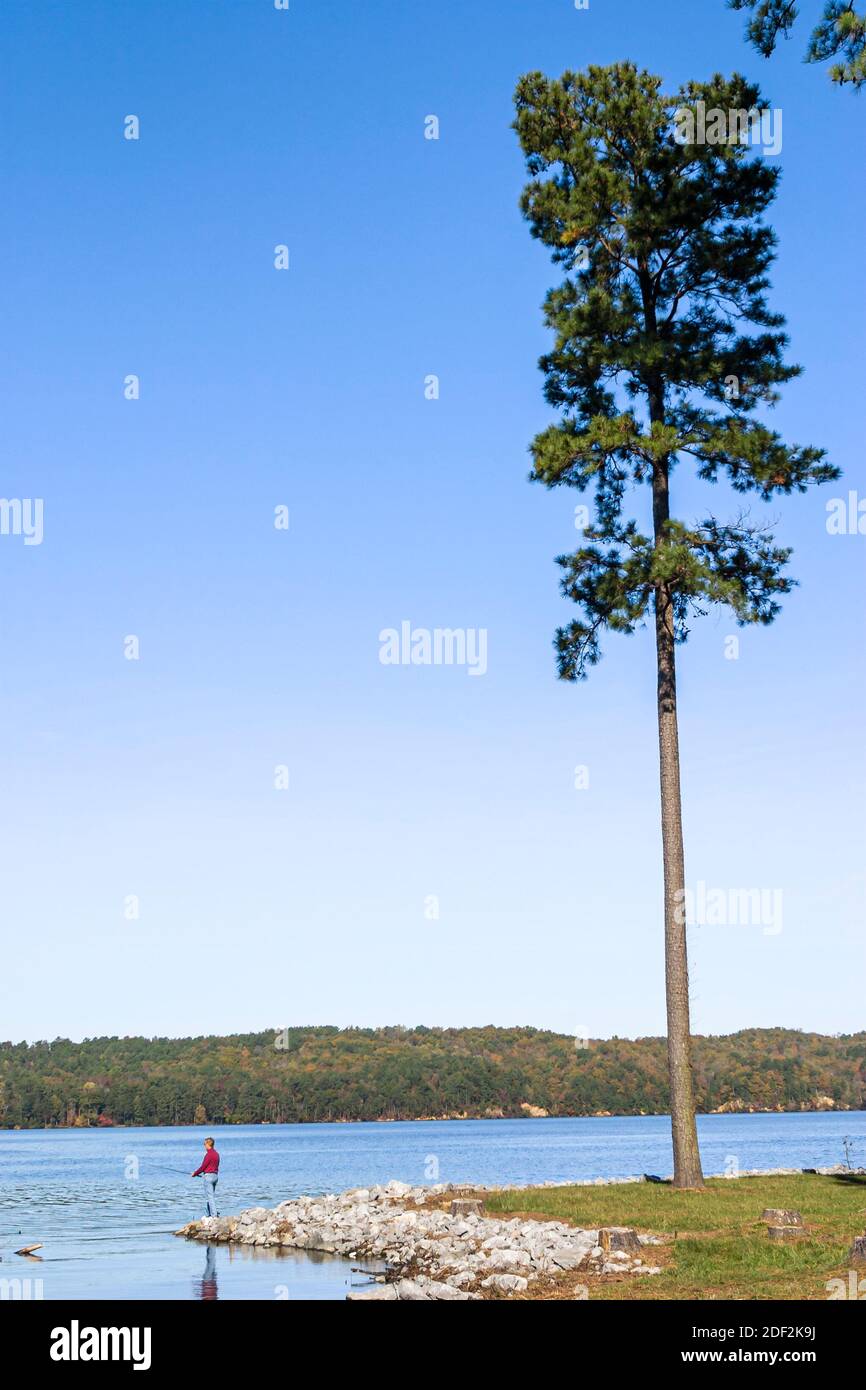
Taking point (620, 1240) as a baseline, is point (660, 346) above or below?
above

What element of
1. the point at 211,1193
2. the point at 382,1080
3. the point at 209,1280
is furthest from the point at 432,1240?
the point at 382,1080

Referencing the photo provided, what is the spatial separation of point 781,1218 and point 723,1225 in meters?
0.79

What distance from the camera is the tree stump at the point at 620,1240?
53.8 ft

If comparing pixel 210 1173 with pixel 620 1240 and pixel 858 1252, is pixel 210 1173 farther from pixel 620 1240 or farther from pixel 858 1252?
pixel 858 1252

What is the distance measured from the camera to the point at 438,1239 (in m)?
19.2

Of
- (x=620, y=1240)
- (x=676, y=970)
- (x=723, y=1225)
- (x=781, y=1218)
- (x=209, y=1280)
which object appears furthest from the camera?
(x=676, y=970)

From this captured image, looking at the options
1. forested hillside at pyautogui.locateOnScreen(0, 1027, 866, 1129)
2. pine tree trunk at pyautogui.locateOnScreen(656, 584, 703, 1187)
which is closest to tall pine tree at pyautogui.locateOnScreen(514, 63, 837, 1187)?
pine tree trunk at pyautogui.locateOnScreen(656, 584, 703, 1187)

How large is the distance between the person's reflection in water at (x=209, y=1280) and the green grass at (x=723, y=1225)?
4.51 m

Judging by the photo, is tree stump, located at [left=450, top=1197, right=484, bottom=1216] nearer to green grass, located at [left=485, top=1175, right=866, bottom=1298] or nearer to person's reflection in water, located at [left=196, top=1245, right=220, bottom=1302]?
green grass, located at [left=485, top=1175, right=866, bottom=1298]

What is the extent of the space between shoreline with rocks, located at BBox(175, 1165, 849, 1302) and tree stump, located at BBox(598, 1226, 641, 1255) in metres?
0.01

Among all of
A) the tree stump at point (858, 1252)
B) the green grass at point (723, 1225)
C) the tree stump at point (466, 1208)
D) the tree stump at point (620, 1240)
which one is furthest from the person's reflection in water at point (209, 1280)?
the tree stump at point (858, 1252)

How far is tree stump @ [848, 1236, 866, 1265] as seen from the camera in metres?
14.0

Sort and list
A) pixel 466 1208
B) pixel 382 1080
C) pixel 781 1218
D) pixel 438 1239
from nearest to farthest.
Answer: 1. pixel 781 1218
2. pixel 438 1239
3. pixel 466 1208
4. pixel 382 1080
